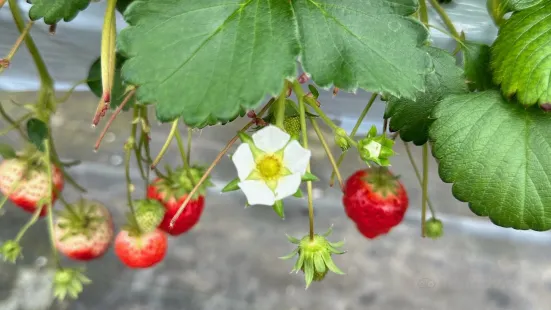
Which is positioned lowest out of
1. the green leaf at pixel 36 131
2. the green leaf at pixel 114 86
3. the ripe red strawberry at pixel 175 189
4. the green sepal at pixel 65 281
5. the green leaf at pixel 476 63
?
the green sepal at pixel 65 281

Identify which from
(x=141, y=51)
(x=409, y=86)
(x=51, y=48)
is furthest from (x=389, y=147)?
(x=51, y=48)

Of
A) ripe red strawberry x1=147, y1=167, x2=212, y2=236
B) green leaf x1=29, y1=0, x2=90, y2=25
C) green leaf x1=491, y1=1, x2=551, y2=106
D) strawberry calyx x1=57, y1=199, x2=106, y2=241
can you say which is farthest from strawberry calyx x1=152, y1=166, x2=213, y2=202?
green leaf x1=491, y1=1, x2=551, y2=106

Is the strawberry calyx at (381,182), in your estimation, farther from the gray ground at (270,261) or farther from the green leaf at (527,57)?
the gray ground at (270,261)

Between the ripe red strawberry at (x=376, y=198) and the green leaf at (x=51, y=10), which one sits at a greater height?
the green leaf at (x=51, y=10)

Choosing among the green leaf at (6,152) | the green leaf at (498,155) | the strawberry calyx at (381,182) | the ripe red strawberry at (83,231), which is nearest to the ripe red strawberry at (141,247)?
the ripe red strawberry at (83,231)

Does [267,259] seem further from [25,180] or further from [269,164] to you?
[269,164]

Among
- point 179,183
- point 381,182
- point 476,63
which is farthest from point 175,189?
point 476,63

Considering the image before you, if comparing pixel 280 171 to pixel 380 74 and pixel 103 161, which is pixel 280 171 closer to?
pixel 380 74

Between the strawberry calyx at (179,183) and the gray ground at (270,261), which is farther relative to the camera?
the gray ground at (270,261)
